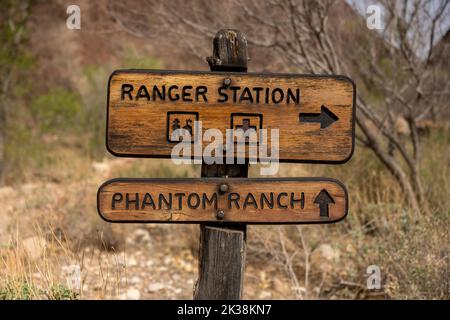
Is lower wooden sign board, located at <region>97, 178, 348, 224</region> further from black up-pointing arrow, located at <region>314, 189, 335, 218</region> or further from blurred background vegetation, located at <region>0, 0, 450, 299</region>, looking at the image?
blurred background vegetation, located at <region>0, 0, 450, 299</region>

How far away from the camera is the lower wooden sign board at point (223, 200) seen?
85.7 inches

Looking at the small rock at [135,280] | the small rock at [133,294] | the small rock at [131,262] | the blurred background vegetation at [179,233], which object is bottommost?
the small rock at [133,294]

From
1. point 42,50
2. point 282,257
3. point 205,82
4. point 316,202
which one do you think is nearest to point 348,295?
point 282,257

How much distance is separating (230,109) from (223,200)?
341 millimetres

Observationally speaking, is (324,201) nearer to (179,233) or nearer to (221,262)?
(221,262)

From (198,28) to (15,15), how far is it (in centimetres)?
Answer: 492

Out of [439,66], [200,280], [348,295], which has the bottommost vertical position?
[348,295]

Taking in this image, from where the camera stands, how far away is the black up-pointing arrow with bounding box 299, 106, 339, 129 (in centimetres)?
221

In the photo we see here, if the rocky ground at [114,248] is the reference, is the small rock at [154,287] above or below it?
below

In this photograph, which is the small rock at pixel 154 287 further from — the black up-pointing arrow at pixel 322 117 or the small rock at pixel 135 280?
the black up-pointing arrow at pixel 322 117

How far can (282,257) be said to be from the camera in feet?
15.0

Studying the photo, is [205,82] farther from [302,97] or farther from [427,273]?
[427,273]

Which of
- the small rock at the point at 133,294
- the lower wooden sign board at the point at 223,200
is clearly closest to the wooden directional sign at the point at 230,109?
the lower wooden sign board at the point at 223,200

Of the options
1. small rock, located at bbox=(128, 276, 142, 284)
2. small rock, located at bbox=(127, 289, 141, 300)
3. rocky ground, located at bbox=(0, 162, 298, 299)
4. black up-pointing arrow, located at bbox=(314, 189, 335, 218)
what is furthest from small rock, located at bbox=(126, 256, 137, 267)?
black up-pointing arrow, located at bbox=(314, 189, 335, 218)
